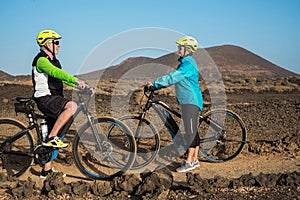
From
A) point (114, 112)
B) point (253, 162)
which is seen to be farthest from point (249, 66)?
point (253, 162)

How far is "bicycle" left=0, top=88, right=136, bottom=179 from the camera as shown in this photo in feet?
20.5

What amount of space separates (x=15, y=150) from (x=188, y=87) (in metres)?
2.98

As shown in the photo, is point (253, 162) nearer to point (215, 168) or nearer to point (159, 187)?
point (215, 168)

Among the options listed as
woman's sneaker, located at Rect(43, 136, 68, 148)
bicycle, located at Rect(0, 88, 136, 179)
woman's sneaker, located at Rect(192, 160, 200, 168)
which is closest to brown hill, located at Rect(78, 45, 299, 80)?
woman's sneaker, located at Rect(192, 160, 200, 168)

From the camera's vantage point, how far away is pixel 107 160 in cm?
657

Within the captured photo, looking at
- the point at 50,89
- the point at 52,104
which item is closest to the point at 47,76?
the point at 50,89

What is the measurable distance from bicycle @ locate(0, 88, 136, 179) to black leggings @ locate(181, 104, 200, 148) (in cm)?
107

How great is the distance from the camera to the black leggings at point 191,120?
6.96m

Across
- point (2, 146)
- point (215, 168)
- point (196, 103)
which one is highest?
point (196, 103)

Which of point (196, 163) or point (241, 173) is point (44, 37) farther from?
A: point (241, 173)

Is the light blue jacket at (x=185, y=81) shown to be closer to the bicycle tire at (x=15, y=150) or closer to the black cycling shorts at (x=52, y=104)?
the black cycling shorts at (x=52, y=104)

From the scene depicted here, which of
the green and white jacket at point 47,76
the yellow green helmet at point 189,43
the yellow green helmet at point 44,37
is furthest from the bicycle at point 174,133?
the yellow green helmet at point 44,37

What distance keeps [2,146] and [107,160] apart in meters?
1.61

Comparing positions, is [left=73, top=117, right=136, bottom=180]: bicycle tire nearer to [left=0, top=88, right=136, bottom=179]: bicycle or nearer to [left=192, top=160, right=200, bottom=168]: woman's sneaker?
[left=0, top=88, right=136, bottom=179]: bicycle
